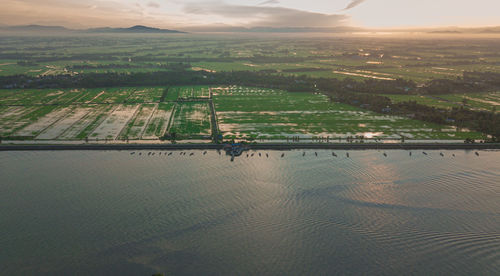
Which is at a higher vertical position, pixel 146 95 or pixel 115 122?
pixel 146 95

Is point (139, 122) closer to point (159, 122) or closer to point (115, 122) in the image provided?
point (159, 122)

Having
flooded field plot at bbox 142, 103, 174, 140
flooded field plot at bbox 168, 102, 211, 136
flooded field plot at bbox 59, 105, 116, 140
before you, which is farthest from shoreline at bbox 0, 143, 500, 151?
flooded field plot at bbox 168, 102, 211, 136

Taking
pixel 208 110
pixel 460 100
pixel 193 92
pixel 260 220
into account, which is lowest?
pixel 260 220

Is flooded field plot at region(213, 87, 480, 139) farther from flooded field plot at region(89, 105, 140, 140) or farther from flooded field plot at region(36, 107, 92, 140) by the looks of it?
flooded field plot at region(36, 107, 92, 140)

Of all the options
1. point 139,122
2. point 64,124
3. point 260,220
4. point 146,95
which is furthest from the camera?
point 146,95

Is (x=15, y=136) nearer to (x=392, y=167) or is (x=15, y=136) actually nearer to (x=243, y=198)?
(x=243, y=198)

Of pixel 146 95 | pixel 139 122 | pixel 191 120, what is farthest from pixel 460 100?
pixel 146 95

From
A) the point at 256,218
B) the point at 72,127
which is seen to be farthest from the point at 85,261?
the point at 72,127

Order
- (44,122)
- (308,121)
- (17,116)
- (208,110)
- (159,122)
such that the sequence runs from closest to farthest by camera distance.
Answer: (44,122) < (159,122) < (308,121) < (17,116) < (208,110)
